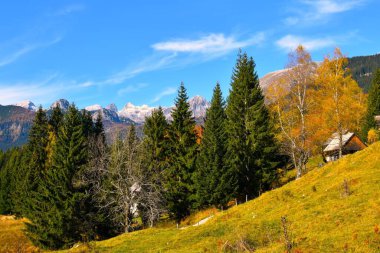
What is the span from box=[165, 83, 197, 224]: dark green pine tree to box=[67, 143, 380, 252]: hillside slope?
670 inches

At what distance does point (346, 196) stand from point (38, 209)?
1609 inches

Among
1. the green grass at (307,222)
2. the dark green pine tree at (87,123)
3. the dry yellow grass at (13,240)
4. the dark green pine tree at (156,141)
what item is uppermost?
the dark green pine tree at (87,123)

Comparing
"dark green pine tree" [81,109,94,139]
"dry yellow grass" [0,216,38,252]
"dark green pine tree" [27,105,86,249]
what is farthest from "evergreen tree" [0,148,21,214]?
"dark green pine tree" [27,105,86,249]

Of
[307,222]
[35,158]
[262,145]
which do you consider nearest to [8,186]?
[35,158]

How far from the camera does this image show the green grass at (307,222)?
691 inches

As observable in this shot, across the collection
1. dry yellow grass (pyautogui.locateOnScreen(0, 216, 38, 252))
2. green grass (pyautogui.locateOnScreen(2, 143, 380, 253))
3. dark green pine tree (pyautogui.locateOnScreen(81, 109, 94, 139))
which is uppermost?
dark green pine tree (pyautogui.locateOnScreen(81, 109, 94, 139))

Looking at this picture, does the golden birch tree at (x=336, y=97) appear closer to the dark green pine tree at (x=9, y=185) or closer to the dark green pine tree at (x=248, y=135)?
the dark green pine tree at (x=248, y=135)

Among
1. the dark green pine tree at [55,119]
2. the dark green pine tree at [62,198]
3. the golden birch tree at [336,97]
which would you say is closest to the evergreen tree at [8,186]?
the dark green pine tree at [55,119]

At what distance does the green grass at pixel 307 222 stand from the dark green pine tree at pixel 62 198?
49.3ft

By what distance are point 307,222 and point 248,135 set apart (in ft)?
100

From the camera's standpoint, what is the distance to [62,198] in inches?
1839

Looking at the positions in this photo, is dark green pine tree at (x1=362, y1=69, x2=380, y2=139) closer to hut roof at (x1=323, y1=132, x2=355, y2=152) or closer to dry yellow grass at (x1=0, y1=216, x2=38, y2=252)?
hut roof at (x1=323, y1=132, x2=355, y2=152)

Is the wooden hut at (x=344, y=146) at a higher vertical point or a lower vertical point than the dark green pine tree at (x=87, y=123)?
lower

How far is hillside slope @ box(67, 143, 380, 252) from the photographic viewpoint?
17516 mm
